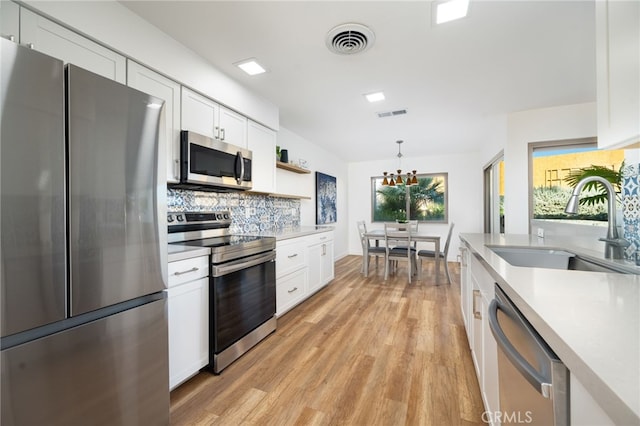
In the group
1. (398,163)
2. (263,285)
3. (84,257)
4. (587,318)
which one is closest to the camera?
(587,318)

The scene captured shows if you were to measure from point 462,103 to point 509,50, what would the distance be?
1.06 m

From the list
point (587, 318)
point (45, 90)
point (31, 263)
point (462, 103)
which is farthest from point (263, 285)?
point (462, 103)

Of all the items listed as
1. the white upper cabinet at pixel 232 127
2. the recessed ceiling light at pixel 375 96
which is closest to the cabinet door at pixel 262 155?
the white upper cabinet at pixel 232 127

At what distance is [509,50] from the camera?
211cm

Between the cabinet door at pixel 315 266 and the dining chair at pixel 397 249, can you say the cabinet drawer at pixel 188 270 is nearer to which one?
the cabinet door at pixel 315 266

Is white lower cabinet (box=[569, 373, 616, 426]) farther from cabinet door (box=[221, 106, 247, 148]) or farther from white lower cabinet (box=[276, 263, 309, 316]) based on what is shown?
cabinet door (box=[221, 106, 247, 148])

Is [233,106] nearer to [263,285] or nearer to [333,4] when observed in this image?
[333,4]

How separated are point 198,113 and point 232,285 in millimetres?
1425

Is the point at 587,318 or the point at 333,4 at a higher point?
the point at 333,4

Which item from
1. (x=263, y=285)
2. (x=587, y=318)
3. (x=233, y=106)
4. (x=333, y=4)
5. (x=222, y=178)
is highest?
(x=333, y=4)

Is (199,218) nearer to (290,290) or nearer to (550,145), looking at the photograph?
(290,290)

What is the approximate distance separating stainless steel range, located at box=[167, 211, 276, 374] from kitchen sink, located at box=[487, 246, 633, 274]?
5.77 feet

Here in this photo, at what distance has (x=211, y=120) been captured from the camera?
7.61 feet

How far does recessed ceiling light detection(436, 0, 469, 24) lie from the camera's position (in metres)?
1.60
